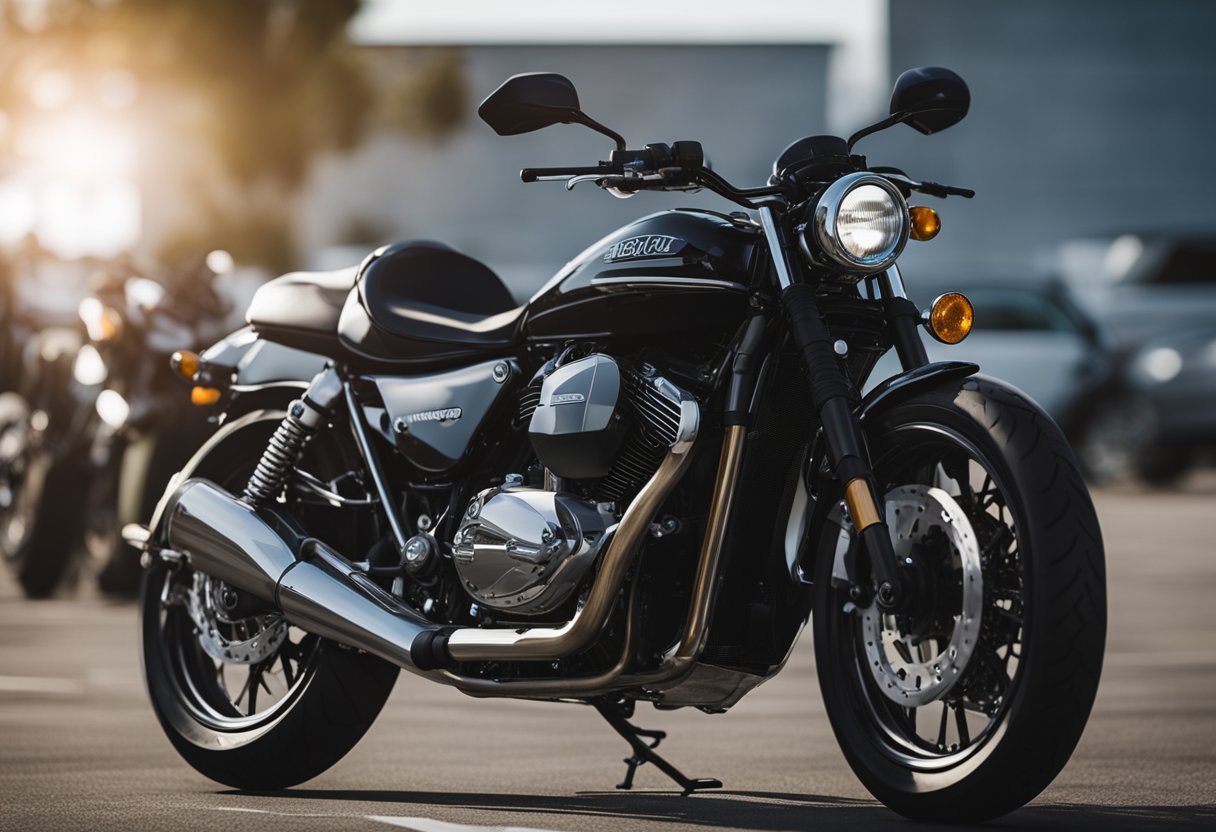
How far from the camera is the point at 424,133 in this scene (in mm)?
43281

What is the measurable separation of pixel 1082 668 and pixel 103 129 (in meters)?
34.0

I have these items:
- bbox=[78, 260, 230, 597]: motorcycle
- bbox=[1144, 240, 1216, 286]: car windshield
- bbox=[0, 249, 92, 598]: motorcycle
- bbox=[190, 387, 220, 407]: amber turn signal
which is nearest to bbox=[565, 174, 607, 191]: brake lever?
bbox=[190, 387, 220, 407]: amber turn signal

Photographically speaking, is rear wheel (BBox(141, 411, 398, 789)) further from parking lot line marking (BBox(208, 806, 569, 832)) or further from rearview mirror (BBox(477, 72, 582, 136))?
rearview mirror (BBox(477, 72, 582, 136))

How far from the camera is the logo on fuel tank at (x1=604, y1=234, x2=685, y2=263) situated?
18.3 ft

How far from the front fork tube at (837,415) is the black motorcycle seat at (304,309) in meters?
1.66

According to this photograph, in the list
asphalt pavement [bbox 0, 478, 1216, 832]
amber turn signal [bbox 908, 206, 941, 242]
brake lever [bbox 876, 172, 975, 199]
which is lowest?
asphalt pavement [bbox 0, 478, 1216, 832]

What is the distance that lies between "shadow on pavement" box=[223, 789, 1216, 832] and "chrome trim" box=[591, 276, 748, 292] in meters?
1.27

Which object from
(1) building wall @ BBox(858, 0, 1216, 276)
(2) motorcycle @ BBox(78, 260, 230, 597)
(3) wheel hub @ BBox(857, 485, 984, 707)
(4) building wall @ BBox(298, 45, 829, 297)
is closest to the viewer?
(3) wheel hub @ BBox(857, 485, 984, 707)

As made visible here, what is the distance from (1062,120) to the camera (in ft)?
131

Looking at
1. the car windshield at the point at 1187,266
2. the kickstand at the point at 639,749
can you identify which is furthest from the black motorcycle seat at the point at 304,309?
the car windshield at the point at 1187,266

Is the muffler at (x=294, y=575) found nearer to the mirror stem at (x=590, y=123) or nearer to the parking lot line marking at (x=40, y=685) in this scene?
the mirror stem at (x=590, y=123)

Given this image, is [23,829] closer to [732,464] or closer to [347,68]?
[732,464]

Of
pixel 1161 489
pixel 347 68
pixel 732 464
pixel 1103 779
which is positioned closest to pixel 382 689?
pixel 732 464

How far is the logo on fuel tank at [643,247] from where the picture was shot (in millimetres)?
5574
